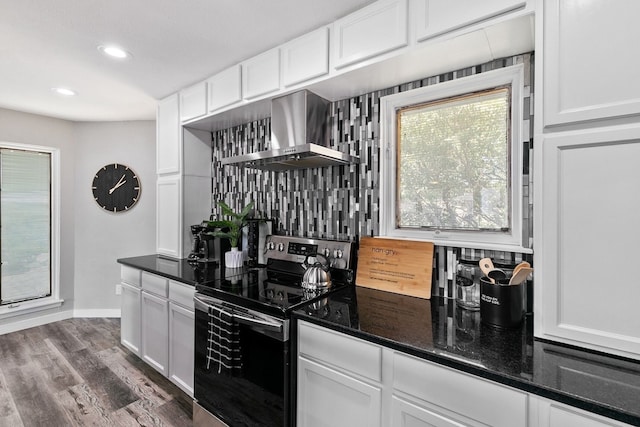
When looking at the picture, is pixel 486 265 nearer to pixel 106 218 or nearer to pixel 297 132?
pixel 297 132

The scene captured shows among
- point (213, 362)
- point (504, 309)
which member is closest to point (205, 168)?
point (213, 362)

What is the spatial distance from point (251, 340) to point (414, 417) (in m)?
0.84

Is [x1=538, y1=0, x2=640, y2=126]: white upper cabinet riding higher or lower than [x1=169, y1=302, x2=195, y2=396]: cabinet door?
higher

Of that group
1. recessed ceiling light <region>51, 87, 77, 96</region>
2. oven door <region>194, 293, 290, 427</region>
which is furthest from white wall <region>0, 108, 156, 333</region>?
oven door <region>194, 293, 290, 427</region>

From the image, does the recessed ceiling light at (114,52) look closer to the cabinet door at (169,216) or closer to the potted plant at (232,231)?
the cabinet door at (169,216)

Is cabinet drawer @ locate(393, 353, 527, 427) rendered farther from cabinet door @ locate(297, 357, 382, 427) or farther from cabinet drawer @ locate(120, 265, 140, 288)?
cabinet drawer @ locate(120, 265, 140, 288)

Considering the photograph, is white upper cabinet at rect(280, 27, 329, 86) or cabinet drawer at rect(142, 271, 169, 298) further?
cabinet drawer at rect(142, 271, 169, 298)

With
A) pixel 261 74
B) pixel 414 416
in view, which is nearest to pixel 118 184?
pixel 261 74

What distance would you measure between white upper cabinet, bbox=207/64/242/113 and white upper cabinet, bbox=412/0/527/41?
1291mm

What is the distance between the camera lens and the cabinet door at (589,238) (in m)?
1.02

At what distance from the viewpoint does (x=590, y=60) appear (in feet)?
3.52

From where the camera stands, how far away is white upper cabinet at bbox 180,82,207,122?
254 cm

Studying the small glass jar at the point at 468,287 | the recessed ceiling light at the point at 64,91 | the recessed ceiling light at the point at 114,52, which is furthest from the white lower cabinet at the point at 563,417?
the recessed ceiling light at the point at 64,91

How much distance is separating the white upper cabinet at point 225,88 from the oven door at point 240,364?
139cm
